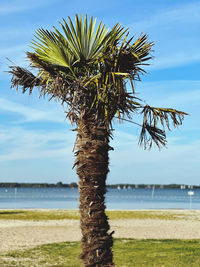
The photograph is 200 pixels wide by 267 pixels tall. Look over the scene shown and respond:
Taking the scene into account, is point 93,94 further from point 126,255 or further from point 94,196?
point 126,255

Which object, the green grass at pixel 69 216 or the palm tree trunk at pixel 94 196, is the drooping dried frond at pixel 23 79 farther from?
the green grass at pixel 69 216

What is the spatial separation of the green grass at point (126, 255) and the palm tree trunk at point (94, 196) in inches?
213

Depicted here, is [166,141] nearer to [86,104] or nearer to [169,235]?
[86,104]

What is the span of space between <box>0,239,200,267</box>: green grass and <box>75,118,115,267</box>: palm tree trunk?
5418 mm

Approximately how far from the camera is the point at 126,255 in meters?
15.0

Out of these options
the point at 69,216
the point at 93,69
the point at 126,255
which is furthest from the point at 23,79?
the point at 69,216

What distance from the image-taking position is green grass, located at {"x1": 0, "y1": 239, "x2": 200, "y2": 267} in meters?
13.7

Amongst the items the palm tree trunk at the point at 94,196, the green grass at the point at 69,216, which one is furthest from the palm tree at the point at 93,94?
the green grass at the point at 69,216

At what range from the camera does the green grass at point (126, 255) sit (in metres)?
13.7

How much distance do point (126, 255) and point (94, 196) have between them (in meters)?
7.49

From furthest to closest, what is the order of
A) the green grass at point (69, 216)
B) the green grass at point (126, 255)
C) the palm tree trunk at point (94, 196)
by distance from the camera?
1. the green grass at point (69, 216)
2. the green grass at point (126, 255)
3. the palm tree trunk at point (94, 196)

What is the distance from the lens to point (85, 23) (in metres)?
8.59

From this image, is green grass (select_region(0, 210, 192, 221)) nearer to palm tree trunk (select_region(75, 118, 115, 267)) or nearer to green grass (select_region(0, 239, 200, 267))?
green grass (select_region(0, 239, 200, 267))

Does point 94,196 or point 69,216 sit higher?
point 94,196
